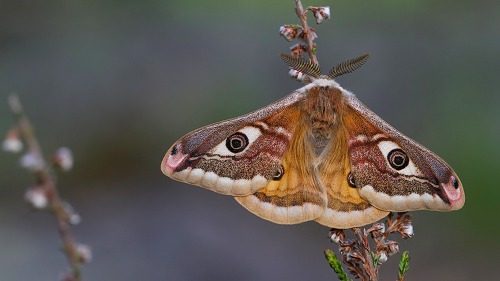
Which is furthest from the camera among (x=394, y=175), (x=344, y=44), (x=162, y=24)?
(x=162, y=24)

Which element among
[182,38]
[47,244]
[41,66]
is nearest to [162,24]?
[182,38]

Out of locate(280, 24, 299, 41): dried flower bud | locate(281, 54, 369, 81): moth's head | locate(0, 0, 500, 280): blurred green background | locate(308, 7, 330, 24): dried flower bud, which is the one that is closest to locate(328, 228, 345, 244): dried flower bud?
locate(281, 54, 369, 81): moth's head

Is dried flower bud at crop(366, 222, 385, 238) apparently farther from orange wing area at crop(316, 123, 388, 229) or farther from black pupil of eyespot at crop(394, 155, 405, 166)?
black pupil of eyespot at crop(394, 155, 405, 166)

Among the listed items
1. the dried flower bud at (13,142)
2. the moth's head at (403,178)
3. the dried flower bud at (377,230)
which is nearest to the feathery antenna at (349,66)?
the moth's head at (403,178)

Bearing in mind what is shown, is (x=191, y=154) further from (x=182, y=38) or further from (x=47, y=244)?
(x=182, y=38)

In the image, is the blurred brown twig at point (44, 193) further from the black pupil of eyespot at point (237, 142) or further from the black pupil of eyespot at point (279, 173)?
the black pupil of eyespot at point (279, 173)
